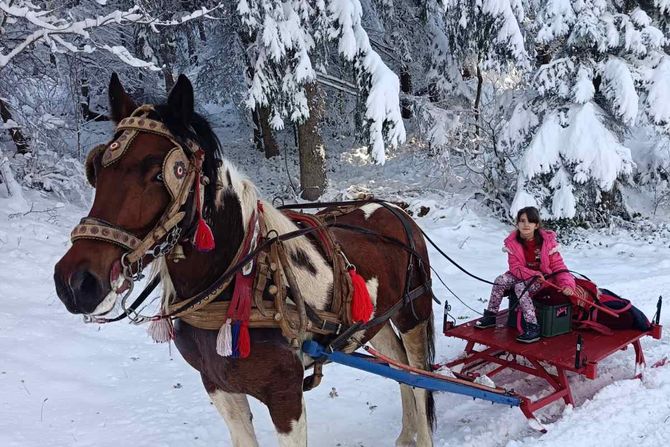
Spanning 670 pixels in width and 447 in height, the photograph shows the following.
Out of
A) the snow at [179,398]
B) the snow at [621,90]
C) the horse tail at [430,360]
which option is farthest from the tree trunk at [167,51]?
the horse tail at [430,360]

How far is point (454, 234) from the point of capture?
942 cm

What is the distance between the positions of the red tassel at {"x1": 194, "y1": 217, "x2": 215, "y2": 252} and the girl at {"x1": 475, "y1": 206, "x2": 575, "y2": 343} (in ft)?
9.20

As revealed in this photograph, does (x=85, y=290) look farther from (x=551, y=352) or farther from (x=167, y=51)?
(x=167, y=51)

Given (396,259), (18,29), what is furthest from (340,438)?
(18,29)

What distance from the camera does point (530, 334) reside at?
13.1ft

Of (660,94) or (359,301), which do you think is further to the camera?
(660,94)

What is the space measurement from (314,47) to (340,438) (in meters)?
7.51

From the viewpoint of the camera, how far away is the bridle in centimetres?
177

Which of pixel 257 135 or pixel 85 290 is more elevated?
pixel 257 135

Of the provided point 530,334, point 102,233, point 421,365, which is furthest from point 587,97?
point 102,233

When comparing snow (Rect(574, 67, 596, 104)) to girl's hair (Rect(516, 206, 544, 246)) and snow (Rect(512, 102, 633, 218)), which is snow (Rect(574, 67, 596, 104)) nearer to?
snow (Rect(512, 102, 633, 218))

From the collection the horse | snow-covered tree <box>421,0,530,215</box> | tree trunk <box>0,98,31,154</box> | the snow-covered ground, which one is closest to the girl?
the snow-covered ground

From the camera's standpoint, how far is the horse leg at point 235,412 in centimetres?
265

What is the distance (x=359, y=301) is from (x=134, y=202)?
1.29 m
